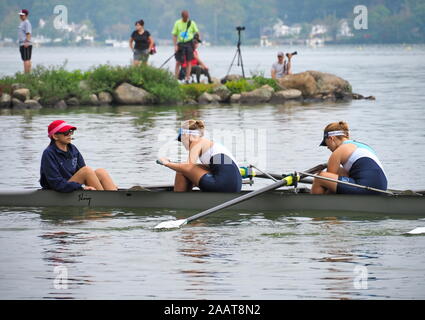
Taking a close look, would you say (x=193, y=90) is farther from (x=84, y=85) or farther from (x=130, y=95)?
(x=84, y=85)

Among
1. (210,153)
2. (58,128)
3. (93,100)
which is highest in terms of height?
(58,128)

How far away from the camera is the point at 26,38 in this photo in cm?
3853

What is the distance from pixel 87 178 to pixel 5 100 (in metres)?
20.9


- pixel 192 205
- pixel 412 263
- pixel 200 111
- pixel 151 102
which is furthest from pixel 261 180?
pixel 151 102

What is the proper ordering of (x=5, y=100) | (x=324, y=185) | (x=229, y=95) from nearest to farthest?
(x=324, y=185)
(x=5, y=100)
(x=229, y=95)

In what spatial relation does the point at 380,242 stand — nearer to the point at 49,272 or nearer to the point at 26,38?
the point at 49,272

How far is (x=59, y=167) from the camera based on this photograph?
17.4 metres

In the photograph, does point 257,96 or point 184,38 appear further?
point 257,96

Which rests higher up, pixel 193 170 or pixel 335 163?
pixel 335 163

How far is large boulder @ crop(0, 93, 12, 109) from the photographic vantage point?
37719 millimetres

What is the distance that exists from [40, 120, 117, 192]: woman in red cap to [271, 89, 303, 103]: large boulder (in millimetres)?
24051

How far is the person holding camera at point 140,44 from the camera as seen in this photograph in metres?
38.7

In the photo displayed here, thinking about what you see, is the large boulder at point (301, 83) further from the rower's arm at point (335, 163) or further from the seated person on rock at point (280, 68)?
the rower's arm at point (335, 163)

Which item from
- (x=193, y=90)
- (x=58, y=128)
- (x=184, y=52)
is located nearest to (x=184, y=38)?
(x=184, y=52)
